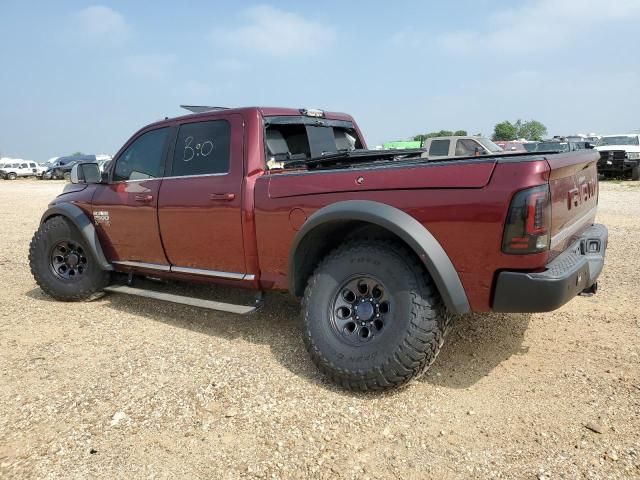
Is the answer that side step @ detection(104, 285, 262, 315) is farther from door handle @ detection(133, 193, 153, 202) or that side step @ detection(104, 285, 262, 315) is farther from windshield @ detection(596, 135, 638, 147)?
windshield @ detection(596, 135, 638, 147)

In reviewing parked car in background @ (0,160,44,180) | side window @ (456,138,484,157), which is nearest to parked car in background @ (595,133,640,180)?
side window @ (456,138,484,157)

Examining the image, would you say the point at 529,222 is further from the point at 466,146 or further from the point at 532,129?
the point at 532,129

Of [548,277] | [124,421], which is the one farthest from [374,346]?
[124,421]

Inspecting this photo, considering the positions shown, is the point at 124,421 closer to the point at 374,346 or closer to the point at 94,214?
the point at 374,346

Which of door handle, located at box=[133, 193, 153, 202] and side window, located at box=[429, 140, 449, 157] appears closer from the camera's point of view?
door handle, located at box=[133, 193, 153, 202]

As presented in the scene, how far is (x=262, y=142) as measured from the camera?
3865 mm

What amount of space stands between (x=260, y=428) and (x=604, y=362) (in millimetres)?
2272

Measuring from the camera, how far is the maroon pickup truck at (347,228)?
265 centimetres

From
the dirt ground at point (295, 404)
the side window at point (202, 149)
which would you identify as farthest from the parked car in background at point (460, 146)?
the side window at point (202, 149)

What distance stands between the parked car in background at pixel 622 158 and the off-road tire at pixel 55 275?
18.7 metres

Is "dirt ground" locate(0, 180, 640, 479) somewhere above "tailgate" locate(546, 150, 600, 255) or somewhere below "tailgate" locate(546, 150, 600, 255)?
below

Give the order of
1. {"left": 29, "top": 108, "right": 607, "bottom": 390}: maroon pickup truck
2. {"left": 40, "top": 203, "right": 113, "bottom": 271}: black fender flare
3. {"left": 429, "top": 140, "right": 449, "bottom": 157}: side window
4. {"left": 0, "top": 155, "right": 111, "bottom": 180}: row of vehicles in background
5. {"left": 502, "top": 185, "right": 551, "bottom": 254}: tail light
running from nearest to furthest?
1. {"left": 502, "top": 185, "right": 551, "bottom": 254}: tail light
2. {"left": 29, "top": 108, "right": 607, "bottom": 390}: maroon pickup truck
3. {"left": 40, "top": 203, "right": 113, "bottom": 271}: black fender flare
4. {"left": 429, "top": 140, "right": 449, "bottom": 157}: side window
5. {"left": 0, "top": 155, "right": 111, "bottom": 180}: row of vehicles in background

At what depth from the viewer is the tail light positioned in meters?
2.54

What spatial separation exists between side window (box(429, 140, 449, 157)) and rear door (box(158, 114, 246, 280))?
1206cm
